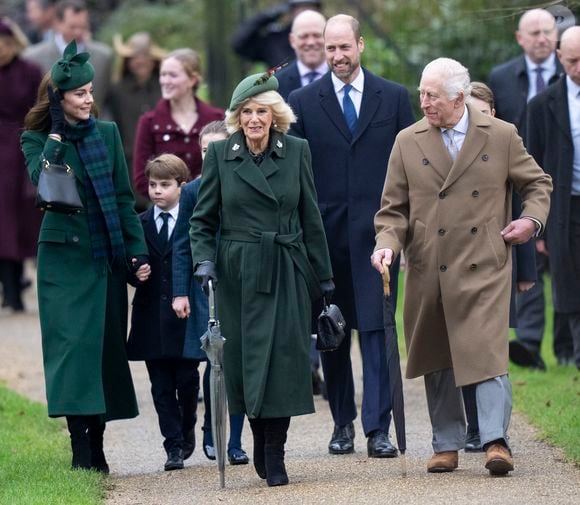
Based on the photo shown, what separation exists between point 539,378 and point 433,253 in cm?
373

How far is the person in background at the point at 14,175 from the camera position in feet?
51.2

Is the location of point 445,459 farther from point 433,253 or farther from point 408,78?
point 408,78

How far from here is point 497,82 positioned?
40.2 feet

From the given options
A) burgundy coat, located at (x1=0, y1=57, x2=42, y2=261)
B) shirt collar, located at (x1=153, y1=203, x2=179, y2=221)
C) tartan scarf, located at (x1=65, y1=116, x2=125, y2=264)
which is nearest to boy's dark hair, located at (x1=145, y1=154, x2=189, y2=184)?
shirt collar, located at (x1=153, y1=203, x2=179, y2=221)

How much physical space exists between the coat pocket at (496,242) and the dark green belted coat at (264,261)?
0.81m

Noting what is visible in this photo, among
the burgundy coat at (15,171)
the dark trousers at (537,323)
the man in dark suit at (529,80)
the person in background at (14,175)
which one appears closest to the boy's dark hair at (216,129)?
the man in dark suit at (529,80)

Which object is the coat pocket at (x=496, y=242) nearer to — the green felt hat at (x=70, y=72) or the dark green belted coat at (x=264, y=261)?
the dark green belted coat at (x=264, y=261)

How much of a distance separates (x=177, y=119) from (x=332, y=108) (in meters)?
2.14

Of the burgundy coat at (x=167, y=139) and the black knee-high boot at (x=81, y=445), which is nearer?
the black knee-high boot at (x=81, y=445)

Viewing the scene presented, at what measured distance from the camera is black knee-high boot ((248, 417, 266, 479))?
27.6 feet

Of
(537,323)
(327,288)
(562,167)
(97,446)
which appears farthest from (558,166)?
(97,446)

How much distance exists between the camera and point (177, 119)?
37.9 ft

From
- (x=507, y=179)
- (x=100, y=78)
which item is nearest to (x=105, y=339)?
(x=507, y=179)

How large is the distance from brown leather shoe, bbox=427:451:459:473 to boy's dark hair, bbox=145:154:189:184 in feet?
7.11
